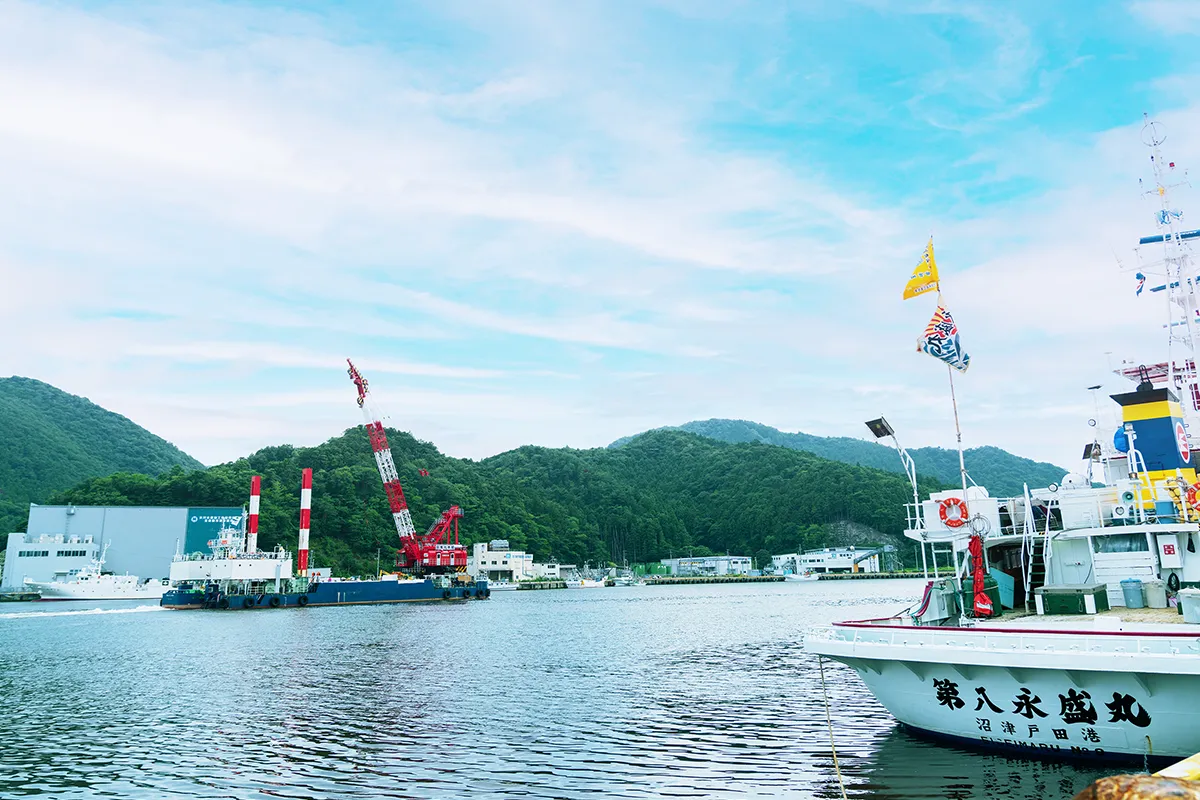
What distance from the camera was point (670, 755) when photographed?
20516 mm

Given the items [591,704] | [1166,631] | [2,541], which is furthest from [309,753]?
[2,541]

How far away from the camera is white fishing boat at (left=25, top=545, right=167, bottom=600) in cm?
11675

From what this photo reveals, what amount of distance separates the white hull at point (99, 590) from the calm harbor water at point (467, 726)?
7460cm

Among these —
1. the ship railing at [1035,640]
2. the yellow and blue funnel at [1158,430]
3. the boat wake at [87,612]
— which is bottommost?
A: the boat wake at [87,612]

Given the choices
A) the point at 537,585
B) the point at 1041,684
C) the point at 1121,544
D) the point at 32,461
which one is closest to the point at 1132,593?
the point at 1121,544

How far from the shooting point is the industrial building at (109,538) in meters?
125

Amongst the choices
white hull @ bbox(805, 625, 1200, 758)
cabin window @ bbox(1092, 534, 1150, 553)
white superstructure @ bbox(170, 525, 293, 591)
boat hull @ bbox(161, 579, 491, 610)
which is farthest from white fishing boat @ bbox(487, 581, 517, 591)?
white hull @ bbox(805, 625, 1200, 758)

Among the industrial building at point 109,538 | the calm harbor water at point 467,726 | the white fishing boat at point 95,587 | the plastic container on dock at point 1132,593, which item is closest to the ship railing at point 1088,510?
the plastic container on dock at point 1132,593

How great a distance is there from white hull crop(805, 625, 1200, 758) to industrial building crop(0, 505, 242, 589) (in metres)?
131

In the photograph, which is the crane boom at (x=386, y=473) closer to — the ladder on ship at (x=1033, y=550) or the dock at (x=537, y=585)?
the dock at (x=537, y=585)

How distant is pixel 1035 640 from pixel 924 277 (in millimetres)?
11382

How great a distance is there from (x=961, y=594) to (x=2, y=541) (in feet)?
608

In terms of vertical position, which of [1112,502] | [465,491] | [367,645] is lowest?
[367,645]

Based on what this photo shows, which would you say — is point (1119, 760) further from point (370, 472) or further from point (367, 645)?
point (370, 472)
